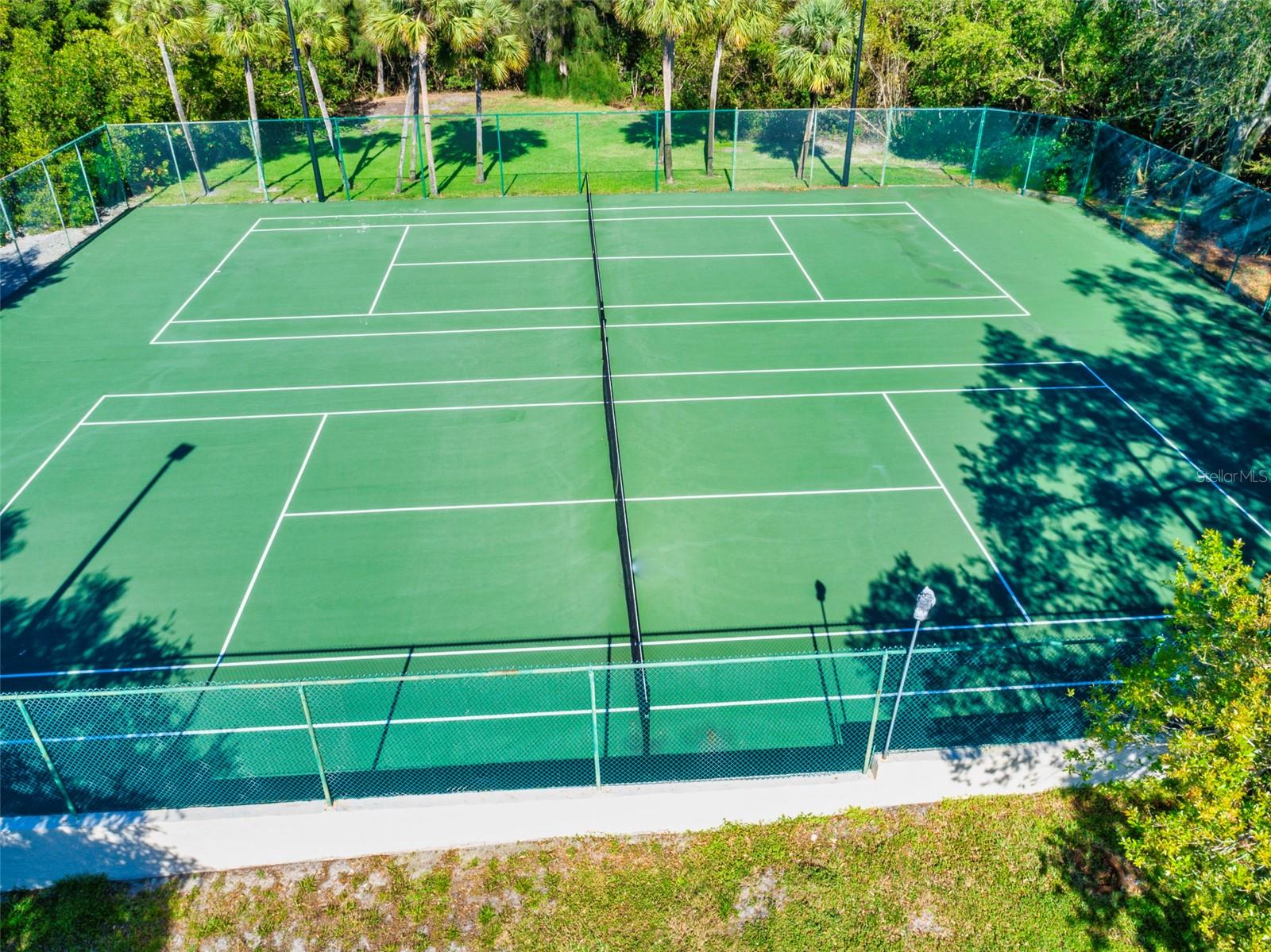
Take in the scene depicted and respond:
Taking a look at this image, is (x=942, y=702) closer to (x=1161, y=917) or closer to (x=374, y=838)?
(x=1161, y=917)

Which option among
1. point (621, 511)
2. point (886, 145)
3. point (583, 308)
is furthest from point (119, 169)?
point (886, 145)

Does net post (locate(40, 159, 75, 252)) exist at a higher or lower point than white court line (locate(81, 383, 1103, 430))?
higher

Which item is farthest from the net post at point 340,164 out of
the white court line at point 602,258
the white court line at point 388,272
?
the white court line at point 602,258

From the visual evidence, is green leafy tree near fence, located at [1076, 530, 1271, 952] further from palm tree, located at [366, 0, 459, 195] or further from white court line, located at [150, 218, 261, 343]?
palm tree, located at [366, 0, 459, 195]

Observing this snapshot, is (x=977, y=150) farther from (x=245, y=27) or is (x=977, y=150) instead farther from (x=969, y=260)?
(x=245, y=27)

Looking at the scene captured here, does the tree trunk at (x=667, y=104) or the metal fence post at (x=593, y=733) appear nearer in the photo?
the metal fence post at (x=593, y=733)

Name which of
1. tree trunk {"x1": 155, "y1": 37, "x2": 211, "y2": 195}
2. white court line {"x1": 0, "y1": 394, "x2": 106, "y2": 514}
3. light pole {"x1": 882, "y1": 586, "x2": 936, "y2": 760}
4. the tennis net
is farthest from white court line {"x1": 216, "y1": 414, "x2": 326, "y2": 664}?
tree trunk {"x1": 155, "y1": 37, "x2": 211, "y2": 195}

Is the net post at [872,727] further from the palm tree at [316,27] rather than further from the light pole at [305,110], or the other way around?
the palm tree at [316,27]
